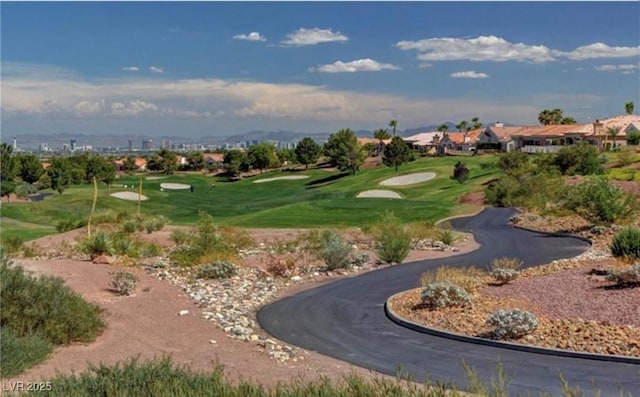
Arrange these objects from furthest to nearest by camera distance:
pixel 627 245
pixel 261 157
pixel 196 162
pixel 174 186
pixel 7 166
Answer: pixel 196 162, pixel 261 157, pixel 174 186, pixel 7 166, pixel 627 245

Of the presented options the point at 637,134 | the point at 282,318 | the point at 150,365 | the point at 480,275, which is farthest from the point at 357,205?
the point at 637,134

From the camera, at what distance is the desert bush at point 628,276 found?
19484mm

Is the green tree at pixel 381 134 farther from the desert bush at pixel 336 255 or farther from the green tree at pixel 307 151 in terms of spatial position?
the desert bush at pixel 336 255

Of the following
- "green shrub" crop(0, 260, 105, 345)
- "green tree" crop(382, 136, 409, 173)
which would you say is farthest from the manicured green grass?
"green shrub" crop(0, 260, 105, 345)

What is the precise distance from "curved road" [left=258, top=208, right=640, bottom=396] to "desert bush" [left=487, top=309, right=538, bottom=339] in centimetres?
60

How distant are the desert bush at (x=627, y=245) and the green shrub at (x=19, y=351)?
18.8 meters

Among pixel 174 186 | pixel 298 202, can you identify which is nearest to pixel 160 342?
pixel 298 202

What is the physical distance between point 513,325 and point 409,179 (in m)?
74.6

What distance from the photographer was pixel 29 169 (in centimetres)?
11206

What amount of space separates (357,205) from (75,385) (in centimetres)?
5049

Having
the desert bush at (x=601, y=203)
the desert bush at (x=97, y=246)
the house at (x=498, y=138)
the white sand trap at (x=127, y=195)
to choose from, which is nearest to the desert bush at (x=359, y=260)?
the desert bush at (x=97, y=246)

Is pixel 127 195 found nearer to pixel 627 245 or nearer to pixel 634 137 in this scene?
pixel 634 137

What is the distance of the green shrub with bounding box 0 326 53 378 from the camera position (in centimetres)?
1198

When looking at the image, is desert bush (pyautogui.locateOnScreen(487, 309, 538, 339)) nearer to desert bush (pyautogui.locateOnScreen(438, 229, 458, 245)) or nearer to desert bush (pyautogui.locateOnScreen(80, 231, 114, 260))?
desert bush (pyautogui.locateOnScreen(80, 231, 114, 260))
